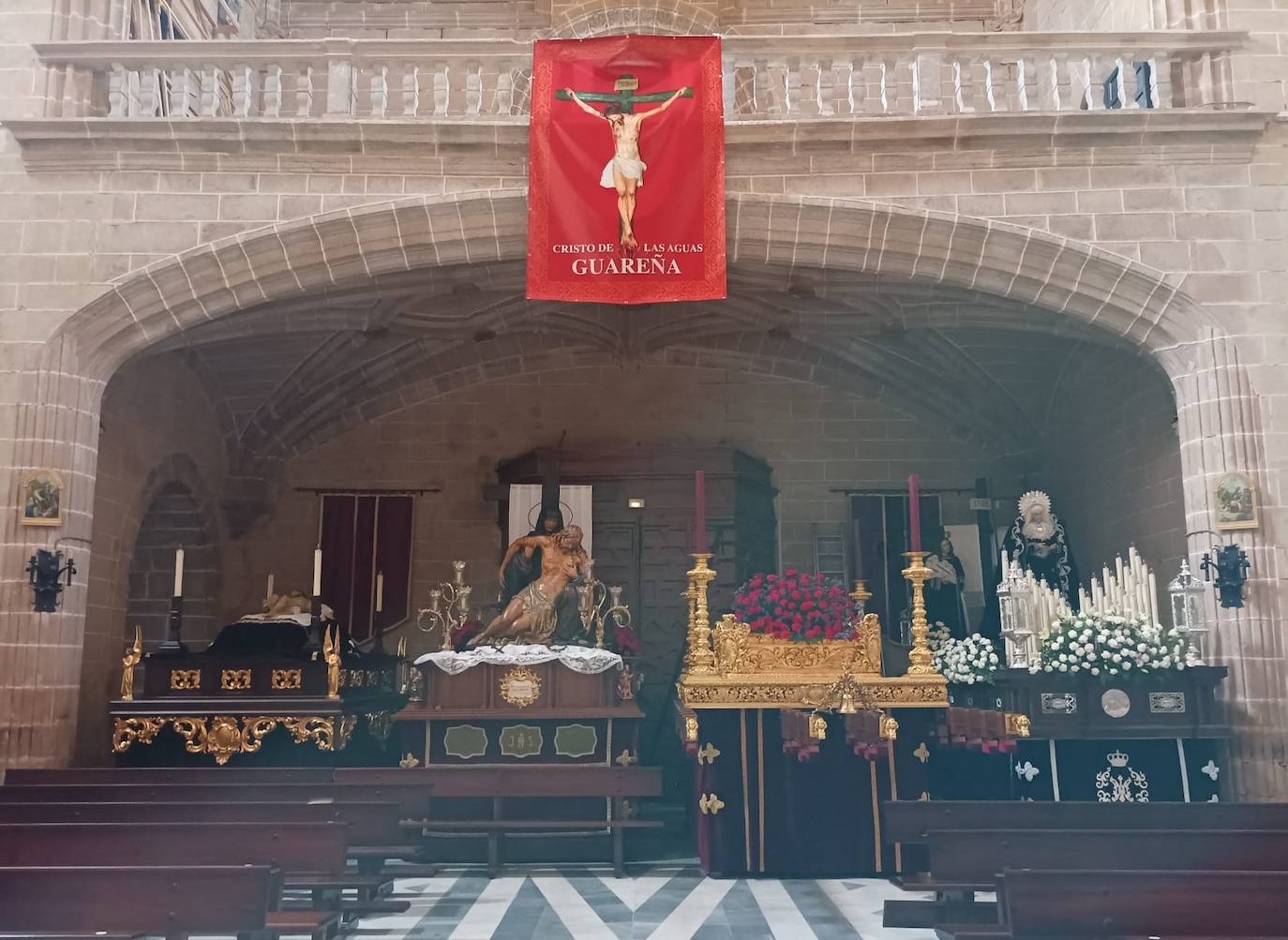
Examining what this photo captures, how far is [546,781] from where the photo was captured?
290 inches

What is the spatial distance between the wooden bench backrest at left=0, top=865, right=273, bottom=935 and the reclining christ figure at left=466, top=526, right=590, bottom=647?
4.37 m

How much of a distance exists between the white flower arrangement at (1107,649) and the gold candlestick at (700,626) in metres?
2.06

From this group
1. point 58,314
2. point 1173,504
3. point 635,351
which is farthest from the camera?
point 635,351

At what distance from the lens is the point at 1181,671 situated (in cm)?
737

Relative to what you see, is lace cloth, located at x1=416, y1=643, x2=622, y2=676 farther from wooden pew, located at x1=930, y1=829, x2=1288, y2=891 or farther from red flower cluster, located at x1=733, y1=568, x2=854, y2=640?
wooden pew, located at x1=930, y1=829, x2=1288, y2=891

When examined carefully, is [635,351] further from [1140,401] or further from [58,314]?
[58,314]

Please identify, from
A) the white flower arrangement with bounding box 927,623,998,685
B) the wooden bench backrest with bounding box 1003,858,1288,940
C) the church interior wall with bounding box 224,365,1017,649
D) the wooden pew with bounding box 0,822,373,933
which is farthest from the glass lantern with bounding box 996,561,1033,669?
the church interior wall with bounding box 224,365,1017,649

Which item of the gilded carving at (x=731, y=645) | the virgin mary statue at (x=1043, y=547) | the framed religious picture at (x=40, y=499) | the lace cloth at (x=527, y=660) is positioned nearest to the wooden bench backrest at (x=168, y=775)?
the lace cloth at (x=527, y=660)

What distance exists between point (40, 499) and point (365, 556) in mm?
5055

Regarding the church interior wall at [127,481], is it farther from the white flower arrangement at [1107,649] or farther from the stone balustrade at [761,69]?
the white flower arrangement at [1107,649]

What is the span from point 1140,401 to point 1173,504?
1102 mm

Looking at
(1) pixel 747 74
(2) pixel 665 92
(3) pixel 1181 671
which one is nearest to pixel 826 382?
(1) pixel 747 74

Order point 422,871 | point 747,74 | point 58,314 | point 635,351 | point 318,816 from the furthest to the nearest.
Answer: point 635,351, point 747,74, point 58,314, point 422,871, point 318,816

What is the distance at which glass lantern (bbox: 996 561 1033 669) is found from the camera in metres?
7.72
